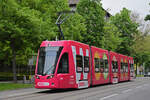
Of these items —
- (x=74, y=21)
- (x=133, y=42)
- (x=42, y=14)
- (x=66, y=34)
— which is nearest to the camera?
(x=42, y=14)

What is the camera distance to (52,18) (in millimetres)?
34688

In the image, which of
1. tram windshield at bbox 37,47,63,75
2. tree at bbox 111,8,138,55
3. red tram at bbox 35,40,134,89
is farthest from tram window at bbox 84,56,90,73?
tree at bbox 111,8,138,55

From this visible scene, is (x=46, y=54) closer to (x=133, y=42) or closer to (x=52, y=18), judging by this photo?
(x=52, y=18)

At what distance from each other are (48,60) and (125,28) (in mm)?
44032

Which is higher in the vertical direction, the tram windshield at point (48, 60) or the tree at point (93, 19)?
the tree at point (93, 19)

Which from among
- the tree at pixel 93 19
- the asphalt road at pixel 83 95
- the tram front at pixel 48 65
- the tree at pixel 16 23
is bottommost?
the asphalt road at pixel 83 95

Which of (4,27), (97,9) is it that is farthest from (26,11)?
(97,9)

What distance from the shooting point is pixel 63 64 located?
17.0 metres

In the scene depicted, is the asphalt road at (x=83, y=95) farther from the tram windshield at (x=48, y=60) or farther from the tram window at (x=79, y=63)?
the tram window at (x=79, y=63)

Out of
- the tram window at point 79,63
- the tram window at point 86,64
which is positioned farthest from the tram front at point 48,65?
the tram window at point 86,64

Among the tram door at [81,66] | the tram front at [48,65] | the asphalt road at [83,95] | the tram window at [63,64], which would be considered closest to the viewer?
the asphalt road at [83,95]

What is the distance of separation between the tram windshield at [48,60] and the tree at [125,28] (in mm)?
42571

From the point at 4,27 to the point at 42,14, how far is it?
726 centimetres

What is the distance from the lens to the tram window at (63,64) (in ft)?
55.0
